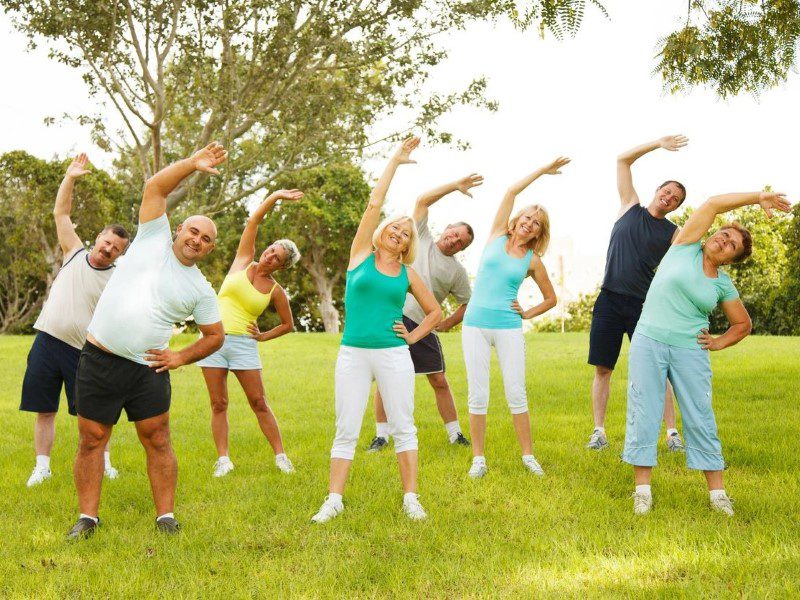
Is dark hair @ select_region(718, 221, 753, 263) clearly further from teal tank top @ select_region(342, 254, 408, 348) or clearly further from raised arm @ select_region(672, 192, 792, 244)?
teal tank top @ select_region(342, 254, 408, 348)

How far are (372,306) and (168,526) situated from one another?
2.13m

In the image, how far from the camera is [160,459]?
5.23 m

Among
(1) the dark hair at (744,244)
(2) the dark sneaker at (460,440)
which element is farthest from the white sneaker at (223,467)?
(1) the dark hair at (744,244)

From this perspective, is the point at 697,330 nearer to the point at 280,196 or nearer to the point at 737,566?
the point at 737,566

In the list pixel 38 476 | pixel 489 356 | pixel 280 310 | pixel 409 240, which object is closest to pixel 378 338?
pixel 409 240

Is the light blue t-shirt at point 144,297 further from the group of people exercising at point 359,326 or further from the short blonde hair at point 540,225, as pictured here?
the short blonde hair at point 540,225

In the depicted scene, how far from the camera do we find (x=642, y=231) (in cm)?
709

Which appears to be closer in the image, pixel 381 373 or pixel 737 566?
pixel 737 566

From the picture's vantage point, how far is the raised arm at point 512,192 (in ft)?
21.5

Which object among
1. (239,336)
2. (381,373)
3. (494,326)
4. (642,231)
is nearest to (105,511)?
(239,336)

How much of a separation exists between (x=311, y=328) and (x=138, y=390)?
40044 mm

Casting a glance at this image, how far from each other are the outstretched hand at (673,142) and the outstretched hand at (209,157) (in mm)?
3782

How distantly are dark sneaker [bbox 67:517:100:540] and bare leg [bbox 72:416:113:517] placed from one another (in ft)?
0.16

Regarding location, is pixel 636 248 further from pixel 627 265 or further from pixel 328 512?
pixel 328 512
